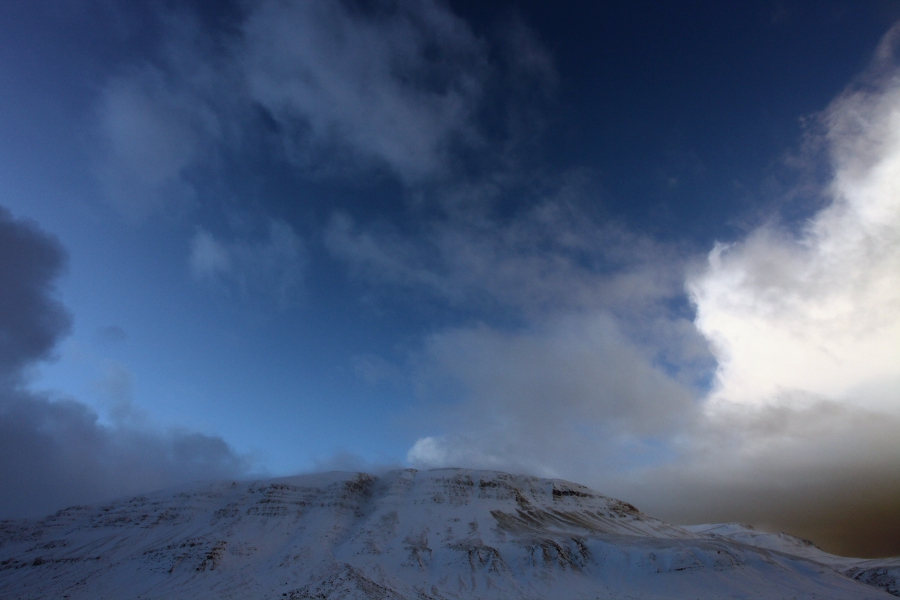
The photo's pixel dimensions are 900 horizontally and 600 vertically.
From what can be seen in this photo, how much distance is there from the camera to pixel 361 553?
93.0 m

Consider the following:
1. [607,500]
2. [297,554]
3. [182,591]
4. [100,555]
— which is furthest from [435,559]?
[607,500]

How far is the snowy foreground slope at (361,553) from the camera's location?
252 feet

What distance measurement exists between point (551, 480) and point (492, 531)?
53514 mm

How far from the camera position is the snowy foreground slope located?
3019 inches

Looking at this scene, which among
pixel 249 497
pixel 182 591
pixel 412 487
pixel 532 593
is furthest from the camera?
pixel 412 487

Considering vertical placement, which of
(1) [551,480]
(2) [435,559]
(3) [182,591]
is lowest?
(3) [182,591]

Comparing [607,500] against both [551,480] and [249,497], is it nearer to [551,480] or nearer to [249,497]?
[551,480]

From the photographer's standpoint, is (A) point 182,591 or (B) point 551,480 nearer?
(A) point 182,591

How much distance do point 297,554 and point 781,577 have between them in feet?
311

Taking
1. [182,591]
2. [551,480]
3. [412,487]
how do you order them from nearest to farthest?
[182,591]
[412,487]
[551,480]

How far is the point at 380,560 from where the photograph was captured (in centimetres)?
8988

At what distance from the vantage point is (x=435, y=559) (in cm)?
9150

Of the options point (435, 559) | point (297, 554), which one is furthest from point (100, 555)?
point (435, 559)

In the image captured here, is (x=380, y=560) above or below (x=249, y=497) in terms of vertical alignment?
below
